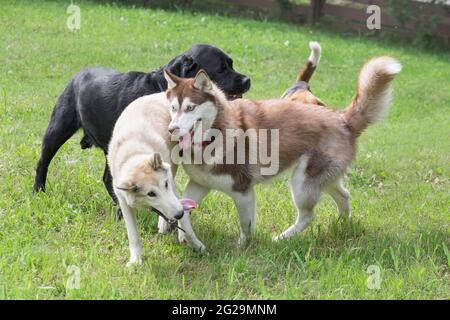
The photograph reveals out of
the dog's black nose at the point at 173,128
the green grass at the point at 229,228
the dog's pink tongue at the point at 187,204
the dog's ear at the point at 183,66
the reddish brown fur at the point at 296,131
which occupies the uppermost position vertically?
the dog's ear at the point at 183,66

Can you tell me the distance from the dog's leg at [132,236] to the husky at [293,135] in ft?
1.22

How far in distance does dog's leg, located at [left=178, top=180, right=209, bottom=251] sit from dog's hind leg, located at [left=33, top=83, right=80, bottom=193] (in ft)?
4.29

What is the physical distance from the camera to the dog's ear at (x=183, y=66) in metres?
5.91

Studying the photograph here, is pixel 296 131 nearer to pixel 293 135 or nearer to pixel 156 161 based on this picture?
pixel 293 135

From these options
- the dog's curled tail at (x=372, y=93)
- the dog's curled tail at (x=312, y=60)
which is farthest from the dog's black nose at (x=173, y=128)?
the dog's curled tail at (x=312, y=60)

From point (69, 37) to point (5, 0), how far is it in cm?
290

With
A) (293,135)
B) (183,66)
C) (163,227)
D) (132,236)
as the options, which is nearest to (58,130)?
(183,66)

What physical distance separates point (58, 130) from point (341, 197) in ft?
8.22

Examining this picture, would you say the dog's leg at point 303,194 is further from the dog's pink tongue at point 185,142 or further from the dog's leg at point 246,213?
the dog's pink tongue at point 185,142

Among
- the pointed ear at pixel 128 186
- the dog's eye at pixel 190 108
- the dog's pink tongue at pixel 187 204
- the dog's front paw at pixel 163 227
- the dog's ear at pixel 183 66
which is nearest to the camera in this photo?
the pointed ear at pixel 128 186

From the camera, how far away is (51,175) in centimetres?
646

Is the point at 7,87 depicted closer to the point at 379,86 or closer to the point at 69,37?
the point at 69,37

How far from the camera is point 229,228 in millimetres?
5688

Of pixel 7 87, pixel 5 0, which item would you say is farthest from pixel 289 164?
pixel 5 0
